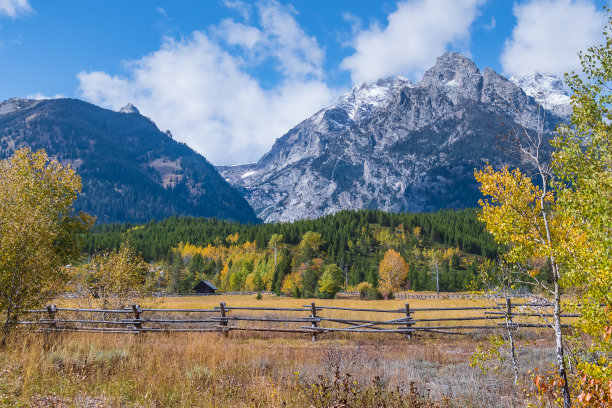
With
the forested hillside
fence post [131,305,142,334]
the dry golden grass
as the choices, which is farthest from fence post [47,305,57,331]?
the forested hillside

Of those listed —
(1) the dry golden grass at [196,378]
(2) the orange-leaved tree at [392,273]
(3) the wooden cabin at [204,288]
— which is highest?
(1) the dry golden grass at [196,378]

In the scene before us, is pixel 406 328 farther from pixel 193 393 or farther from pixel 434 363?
pixel 193 393

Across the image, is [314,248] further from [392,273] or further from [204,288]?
[392,273]

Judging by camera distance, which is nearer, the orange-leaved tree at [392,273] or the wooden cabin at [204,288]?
the orange-leaved tree at [392,273]

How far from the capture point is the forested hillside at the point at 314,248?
8731 cm

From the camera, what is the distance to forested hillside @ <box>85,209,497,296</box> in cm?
8731

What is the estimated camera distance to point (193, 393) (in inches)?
275

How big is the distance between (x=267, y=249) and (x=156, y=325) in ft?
328

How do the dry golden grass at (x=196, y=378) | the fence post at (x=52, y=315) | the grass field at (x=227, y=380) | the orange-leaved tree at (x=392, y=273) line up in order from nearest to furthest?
the grass field at (x=227, y=380) → the dry golden grass at (x=196, y=378) → the fence post at (x=52, y=315) → the orange-leaved tree at (x=392, y=273)

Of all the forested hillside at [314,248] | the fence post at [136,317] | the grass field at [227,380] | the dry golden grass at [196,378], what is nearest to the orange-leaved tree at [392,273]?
the forested hillside at [314,248]

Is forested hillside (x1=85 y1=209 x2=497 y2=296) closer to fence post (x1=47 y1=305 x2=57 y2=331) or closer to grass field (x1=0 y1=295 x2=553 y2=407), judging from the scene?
fence post (x1=47 y1=305 x2=57 y2=331)

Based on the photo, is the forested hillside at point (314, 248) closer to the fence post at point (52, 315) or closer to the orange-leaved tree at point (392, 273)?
the orange-leaved tree at point (392, 273)

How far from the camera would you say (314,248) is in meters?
107

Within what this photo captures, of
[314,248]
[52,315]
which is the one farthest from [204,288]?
[52,315]
